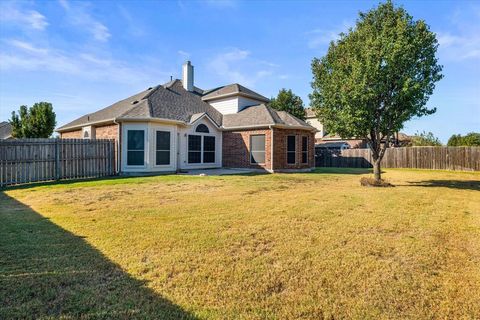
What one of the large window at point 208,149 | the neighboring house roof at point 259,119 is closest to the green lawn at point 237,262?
the neighboring house roof at point 259,119

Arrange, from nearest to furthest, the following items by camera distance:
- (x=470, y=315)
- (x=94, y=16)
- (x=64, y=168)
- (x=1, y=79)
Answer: (x=470, y=315) < (x=94, y=16) < (x=64, y=168) < (x=1, y=79)

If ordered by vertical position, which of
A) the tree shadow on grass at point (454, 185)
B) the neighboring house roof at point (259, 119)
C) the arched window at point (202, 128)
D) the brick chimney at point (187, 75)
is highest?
the brick chimney at point (187, 75)

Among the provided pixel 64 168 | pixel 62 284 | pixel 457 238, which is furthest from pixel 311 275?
pixel 64 168

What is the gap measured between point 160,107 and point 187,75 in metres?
7.78

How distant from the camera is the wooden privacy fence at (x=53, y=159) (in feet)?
38.1

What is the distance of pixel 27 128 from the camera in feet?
95.1

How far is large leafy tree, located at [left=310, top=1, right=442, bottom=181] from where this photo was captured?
1103 cm

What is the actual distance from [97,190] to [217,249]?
737 centimetres

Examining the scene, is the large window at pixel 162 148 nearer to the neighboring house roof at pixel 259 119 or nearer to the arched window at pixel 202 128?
the arched window at pixel 202 128

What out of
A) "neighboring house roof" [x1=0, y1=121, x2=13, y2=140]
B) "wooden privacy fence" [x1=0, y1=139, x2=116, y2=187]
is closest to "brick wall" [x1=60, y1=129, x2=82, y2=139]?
"wooden privacy fence" [x1=0, y1=139, x2=116, y2=187]

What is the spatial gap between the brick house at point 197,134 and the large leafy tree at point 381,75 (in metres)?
6.21

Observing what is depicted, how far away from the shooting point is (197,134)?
18750 mm

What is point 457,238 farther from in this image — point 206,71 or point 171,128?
point 206,71

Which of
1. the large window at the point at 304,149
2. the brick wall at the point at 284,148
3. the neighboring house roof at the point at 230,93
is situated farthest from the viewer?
the neighboring house roof at the point at 230,93
